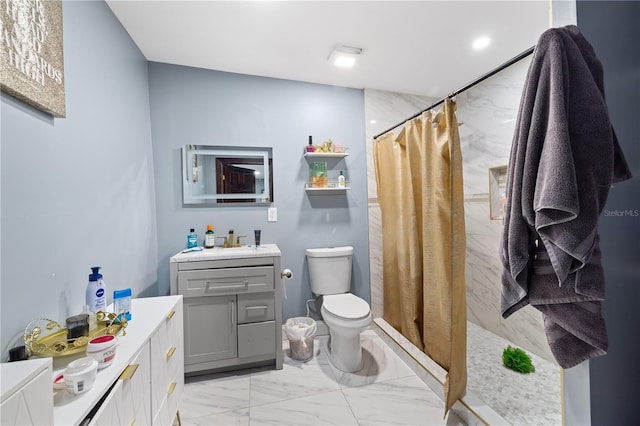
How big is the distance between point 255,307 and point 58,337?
102 cm

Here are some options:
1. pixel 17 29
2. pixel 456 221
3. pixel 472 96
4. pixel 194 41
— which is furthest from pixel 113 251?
pixel 472 96

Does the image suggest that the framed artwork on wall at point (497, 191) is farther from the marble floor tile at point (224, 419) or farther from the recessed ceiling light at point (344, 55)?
the marble floor tile at point (224, 419)

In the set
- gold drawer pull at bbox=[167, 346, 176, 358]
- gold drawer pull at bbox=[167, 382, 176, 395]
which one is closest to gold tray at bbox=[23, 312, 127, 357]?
gold drawer pull at bbox=[167, 346, 176, 358]

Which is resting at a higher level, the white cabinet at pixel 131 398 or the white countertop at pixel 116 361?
the white countertop at pixel 116 361

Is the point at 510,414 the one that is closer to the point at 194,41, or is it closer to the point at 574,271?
the point at 574,271

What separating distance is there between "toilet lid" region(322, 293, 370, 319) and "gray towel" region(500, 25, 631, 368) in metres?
1.08

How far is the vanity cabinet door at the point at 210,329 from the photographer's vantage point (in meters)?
1.70

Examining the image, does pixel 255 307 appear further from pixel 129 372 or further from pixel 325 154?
pixel 325 154

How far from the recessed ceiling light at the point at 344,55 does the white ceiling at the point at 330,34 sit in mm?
50

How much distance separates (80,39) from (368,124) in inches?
82.2

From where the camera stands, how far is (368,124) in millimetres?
2533

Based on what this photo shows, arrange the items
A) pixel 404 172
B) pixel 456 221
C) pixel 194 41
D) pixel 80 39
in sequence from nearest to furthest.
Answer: pixel 80 39 < pixel 456 221 < pixel 194 41 < pixel 404 172

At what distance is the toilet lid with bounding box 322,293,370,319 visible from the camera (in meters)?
1.78

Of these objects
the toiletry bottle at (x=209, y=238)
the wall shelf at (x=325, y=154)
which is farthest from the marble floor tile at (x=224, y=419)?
the wall shelf at (x=325, y=154)
